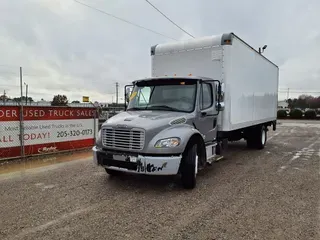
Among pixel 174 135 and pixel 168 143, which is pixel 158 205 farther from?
pixel 174 135

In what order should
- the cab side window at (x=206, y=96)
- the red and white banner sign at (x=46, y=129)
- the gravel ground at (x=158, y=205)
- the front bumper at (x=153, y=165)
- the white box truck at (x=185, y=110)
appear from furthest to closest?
1. the red and white banner sign at (x=46, y=129)
2. the cab side window at (x=206, y=96)
3. the white box truck at (x=185, y=110)
4. the front bumper at (x=153, y=165)
5. the gravel ground at (x=158, y=205)

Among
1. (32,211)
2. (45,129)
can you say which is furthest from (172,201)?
(45,129)

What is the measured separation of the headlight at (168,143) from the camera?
521cm

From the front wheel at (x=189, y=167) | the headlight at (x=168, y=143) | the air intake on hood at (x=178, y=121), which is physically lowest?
the front wheel at (x=189, y=167)

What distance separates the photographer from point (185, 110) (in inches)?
243

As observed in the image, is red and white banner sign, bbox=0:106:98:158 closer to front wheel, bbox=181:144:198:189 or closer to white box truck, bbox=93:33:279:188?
white box truck, bbox=93:33:279:188

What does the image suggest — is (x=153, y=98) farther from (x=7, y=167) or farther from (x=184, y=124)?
(x=7, y=167)

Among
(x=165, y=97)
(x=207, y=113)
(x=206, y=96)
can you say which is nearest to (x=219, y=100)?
(x=206, y=96)

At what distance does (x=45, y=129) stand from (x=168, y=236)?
23.9ft

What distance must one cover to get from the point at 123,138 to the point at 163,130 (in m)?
0.80

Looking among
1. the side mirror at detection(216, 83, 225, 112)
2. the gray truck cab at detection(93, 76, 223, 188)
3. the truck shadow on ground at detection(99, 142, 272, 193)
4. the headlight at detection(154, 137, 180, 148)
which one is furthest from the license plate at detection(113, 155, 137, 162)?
the side mirror at detection(216, 83, 225, 112)

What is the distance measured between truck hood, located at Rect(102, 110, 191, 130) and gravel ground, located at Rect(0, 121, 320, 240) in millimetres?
1360

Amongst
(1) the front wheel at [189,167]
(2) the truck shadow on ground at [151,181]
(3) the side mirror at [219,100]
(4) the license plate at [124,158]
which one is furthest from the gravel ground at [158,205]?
(3) the side mirror at [219,100]

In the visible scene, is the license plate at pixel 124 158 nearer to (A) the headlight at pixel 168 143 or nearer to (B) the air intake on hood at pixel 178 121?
(A) the headlight at pixel 168 143
